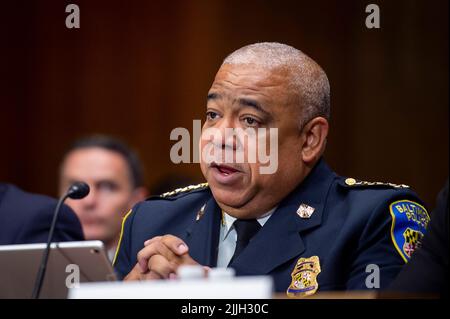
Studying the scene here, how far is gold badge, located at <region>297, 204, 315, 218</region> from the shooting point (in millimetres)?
2227

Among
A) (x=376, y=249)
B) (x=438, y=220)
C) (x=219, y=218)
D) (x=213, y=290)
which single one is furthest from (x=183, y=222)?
(x=213, y=290)

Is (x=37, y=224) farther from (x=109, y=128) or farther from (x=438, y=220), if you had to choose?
(x=109, y=128)

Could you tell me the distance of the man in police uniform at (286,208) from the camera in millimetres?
2068

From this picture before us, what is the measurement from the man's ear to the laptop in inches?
26.7

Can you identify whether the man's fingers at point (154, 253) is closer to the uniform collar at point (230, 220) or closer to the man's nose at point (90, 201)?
the uniform collar at point (230, 220)

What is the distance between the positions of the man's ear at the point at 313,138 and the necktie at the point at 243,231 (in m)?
0.22

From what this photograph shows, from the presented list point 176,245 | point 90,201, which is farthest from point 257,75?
point 90,201

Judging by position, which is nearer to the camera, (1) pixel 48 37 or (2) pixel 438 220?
(2) pixel 438 220

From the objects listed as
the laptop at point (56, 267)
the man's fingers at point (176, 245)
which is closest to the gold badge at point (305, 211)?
the man's fingers at point (176, 245)

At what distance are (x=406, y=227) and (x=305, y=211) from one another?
0.91 feet

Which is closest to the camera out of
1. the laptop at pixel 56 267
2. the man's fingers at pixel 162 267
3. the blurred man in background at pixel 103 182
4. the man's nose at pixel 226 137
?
the laptop at pixel 56 267

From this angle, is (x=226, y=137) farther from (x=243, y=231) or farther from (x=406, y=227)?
(x=406, y=227)

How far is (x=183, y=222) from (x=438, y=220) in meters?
0.86

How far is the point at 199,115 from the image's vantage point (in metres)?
4.68
